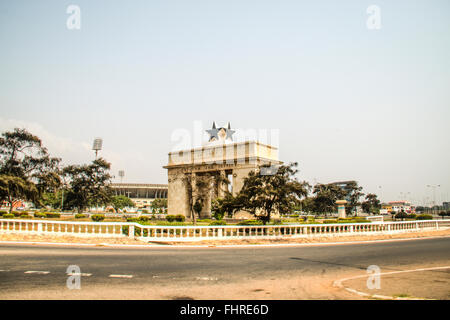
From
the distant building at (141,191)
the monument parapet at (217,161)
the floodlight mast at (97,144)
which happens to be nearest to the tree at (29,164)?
the monument parapet at (217,161)

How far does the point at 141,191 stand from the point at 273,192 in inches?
5784

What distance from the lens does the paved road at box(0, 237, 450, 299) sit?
23.3ft

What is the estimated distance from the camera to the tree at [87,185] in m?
57.5

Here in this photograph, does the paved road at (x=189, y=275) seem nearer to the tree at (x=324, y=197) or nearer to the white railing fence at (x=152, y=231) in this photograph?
the white railing fence at (x=152, y=231)

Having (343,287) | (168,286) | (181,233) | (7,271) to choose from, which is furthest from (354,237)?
(7,271)

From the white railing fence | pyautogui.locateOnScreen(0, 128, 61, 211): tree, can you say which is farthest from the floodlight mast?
the white railing fence

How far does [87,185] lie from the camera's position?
5800 cm

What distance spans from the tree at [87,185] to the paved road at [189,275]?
156 ft

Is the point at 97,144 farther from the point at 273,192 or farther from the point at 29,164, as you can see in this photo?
the point at 273,192

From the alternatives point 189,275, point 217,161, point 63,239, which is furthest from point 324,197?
point 189,275

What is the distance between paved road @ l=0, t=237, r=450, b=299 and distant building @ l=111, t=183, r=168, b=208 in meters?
140

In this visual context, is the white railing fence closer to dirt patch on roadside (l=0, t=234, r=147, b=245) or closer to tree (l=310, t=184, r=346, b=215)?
dirt patch on roadside (l=0, t=234, r=147, b=245)
